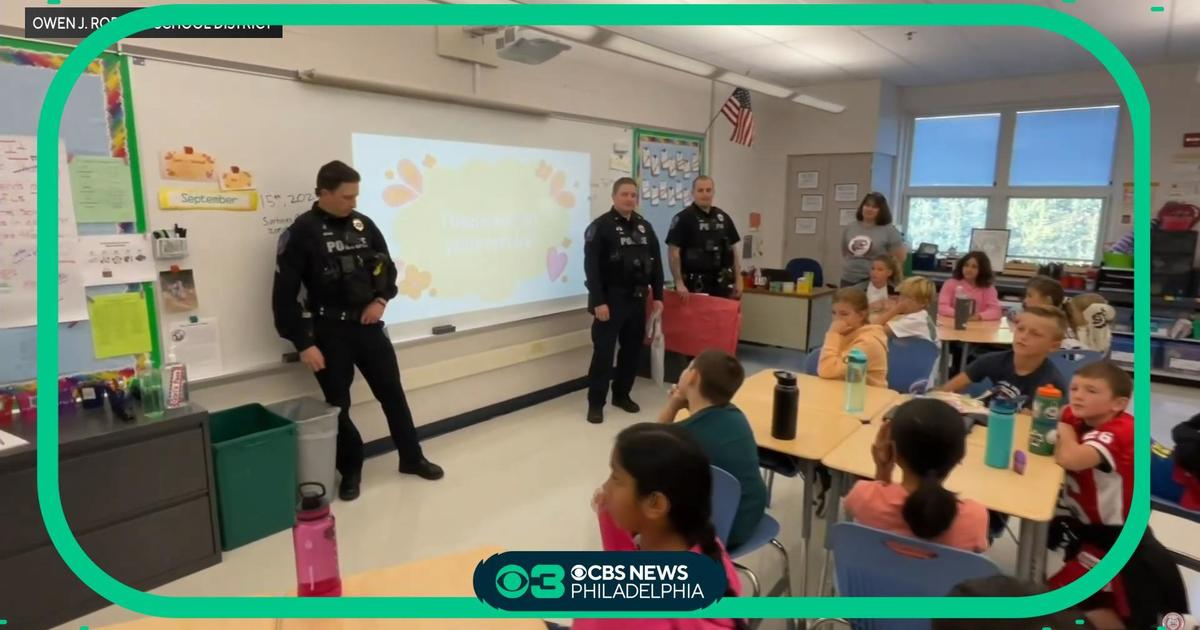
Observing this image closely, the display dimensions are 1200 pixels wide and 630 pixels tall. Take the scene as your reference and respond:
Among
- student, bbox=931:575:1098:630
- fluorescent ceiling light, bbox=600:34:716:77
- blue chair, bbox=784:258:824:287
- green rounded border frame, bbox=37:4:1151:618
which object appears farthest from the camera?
Result: blue chair, bbox=784:258:824:287

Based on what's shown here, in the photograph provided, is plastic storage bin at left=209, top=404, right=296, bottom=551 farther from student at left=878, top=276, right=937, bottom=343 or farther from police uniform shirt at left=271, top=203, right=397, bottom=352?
student at left=878, top=276, right=937, bottom=343

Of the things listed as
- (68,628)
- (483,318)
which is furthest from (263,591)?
(483,318)

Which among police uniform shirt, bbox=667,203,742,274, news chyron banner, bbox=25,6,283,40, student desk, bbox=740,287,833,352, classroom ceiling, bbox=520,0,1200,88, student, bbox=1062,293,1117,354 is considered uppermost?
classroom ceiling, bbox=520,0,1200,88

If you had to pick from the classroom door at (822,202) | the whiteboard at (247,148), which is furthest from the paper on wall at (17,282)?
the classroom door at (822,202)

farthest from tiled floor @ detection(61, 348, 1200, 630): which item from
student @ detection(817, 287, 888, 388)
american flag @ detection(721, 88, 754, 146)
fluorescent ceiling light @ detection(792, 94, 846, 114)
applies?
fluorescent ceiling light @ detection(792, 94, 846, 114)

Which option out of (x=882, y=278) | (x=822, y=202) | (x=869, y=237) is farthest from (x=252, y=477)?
(x=822, y=202)

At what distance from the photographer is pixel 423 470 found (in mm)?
3104

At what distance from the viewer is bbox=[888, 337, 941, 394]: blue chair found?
9.65ft

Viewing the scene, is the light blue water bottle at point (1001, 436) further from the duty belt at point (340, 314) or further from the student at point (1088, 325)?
the duty belt at point (340, 314)

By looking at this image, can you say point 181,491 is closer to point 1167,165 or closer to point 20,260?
point 20,260

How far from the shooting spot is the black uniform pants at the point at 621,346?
13.0 ft

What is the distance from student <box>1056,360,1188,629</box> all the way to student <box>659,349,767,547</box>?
71cm

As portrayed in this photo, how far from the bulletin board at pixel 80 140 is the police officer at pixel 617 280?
2.28 m

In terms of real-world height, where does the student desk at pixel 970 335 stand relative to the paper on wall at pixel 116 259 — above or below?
below
